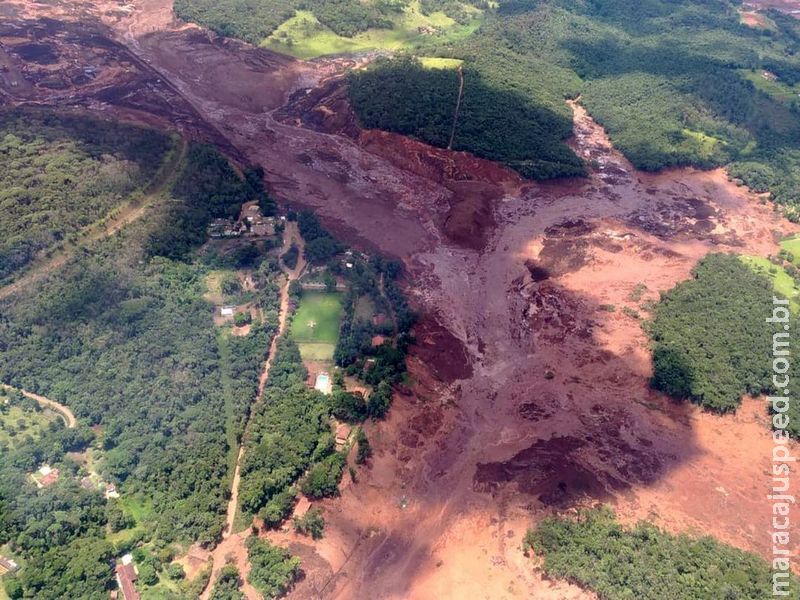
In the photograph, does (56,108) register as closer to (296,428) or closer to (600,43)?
(296,428)

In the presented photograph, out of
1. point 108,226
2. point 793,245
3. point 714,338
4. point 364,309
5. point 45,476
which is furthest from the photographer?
point 793,245

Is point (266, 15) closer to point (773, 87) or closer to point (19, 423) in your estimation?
point (19, 423)

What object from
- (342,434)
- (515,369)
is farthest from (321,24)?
(342,434)

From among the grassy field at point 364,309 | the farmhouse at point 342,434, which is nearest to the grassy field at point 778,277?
the grassy field at point 364,309

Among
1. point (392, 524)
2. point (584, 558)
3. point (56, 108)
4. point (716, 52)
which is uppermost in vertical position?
point (716, 52)

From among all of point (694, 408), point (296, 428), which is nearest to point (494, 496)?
point (296, 428)
